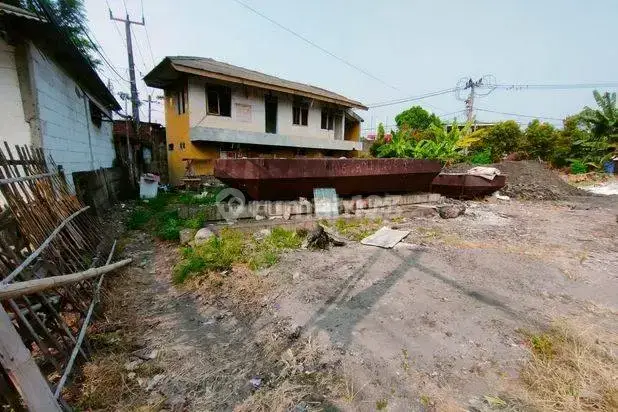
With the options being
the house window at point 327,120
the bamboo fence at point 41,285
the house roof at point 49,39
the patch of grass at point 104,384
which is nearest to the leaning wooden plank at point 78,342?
the bamboo fence at point 41,285

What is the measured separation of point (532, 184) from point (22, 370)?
13.3 m

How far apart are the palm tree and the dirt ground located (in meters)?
17.3

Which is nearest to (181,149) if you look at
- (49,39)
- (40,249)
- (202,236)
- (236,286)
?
(49,39)

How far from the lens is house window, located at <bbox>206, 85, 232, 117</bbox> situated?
11.2 meters

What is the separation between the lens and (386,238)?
15.3 feet

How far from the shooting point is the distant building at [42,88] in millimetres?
3998

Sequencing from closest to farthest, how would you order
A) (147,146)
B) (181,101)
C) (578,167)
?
(181,101)
(147,146)
(578,167)

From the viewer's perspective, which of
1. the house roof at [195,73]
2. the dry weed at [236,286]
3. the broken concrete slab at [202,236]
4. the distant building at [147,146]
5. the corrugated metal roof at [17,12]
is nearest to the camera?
the dry weed at [236,286]

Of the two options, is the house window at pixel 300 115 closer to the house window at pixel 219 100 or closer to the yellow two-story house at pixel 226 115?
the yellow two-story house at pixel 226 115

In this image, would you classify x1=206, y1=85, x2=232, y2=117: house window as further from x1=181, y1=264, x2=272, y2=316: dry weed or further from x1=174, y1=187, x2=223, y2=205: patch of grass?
x1=181, y1=264, x2=272, y2=316: dry weed

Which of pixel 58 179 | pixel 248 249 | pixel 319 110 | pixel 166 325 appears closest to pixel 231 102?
pixel 319 110

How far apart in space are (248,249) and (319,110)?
12708 mm

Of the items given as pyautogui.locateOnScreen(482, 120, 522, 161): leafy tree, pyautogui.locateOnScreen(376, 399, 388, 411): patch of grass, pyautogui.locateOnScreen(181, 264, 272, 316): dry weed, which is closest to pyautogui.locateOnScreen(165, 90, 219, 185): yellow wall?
pyautogui.locateOnScreen(181, 264, 272, 316): dry weed

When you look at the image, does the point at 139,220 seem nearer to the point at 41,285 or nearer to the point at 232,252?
the point at 232,252
